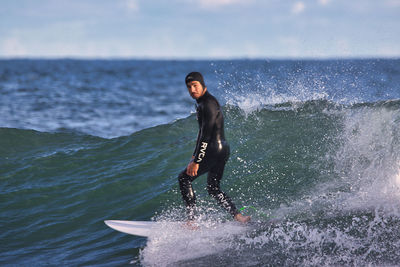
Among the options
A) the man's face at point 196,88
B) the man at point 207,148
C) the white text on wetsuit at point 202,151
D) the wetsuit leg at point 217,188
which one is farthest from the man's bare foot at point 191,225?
the man's face at point 196,88

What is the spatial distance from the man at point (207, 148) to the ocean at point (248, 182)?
0.40 meters

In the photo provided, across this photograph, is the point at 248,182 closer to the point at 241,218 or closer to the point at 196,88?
the point at 241,218

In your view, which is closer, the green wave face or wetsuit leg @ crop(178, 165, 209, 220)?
the green wave face

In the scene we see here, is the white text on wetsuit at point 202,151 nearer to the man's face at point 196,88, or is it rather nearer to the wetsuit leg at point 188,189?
the wetsuit leg at point 188,189

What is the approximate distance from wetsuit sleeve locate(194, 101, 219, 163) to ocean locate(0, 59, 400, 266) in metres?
1.02

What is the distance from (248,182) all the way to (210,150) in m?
2.39

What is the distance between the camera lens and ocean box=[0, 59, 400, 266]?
479 centimetres

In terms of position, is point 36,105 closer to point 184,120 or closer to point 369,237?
point 184,120

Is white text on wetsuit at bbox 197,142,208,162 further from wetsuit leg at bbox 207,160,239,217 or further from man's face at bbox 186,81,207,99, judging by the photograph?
man's face at bbox 186,81,207,99

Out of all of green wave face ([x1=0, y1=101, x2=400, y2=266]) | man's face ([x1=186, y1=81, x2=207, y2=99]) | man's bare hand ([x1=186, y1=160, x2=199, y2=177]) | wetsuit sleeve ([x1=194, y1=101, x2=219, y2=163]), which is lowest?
green wave face ([x1=0, y1=101, x2=400, y2=266])

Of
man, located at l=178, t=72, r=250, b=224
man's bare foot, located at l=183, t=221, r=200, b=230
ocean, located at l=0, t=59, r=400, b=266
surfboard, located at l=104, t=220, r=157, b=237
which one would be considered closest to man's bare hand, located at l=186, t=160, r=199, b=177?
man, located at l=178, t=72, r=250, b=224

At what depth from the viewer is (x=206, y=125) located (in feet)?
15.7

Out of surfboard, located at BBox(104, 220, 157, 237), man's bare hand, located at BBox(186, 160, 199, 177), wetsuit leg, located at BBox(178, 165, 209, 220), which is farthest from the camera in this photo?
surfboard, located at BBox(104, 220, 157, 237)

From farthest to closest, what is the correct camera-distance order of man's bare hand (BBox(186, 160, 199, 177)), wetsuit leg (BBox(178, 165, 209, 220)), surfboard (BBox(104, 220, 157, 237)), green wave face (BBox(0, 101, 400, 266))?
1. surfboard (BBox(104, 220, 157, 237))
2. wetsuit leg (BBox(178, 165, 209, 220))
3. man's bare hand (BBox(186, 160, 199, 177))
4. green wave face (BBox(0, 101, 400, 266))
